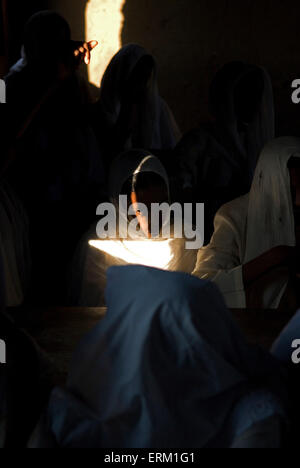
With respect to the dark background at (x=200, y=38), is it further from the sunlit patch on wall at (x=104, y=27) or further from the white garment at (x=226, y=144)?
the white garment at (x=226, y=144)

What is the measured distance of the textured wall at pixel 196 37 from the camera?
4215 mm

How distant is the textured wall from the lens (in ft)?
13.8

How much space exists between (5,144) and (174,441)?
1836 mm

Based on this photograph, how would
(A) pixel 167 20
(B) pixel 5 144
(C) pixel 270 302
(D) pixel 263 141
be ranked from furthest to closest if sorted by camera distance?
(A) pixel 167 20 → (D) pixel 263 141 → (B) pixel 5 144 → (C) pixel 270 302

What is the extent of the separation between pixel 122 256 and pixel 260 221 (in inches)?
24.5

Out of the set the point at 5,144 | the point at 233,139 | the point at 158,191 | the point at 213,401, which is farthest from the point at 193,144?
Answer: the point at 213,401

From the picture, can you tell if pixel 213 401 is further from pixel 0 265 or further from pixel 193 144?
pixel 193 144

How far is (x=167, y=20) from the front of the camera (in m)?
4.39

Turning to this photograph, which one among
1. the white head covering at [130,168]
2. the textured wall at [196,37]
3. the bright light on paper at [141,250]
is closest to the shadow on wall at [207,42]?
the textured wall at [196,37]

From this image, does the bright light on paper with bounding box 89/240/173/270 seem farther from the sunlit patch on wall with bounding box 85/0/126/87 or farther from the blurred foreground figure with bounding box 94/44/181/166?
the sunlit patch on wall with bounding box 85/0/126/87

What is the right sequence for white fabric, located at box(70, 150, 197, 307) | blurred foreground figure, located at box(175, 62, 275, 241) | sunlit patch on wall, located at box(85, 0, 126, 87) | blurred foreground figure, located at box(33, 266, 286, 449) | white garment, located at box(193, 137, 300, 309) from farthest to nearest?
sunlit patch on wall, located at box(85, 0, 126, 87) → blurred foreground figure, located at box(175, 62, 275, 241) → white fabric, located at box(70, 150, 197, 307) → white garment, located at box(193, 137, 300, 309) → blurred foreground figure, located at box(33, 266, 286, 449)

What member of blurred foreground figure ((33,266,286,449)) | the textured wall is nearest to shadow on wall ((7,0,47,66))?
the textured wall

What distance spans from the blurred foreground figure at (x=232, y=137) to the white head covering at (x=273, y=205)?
634 mm

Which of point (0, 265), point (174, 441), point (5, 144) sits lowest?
point (174, 441)
